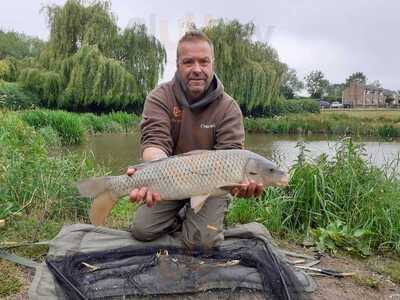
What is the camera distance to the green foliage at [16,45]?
35.7 metres

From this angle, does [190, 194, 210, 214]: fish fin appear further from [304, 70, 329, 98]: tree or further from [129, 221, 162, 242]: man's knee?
[304, 70, 329, 98]: tree

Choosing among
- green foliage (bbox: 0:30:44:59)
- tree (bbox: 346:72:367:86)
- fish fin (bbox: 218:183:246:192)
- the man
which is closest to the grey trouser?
the man

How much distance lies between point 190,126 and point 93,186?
2.08ft

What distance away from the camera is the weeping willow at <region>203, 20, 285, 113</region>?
53.3 feet

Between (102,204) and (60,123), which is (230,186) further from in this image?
(60,123)

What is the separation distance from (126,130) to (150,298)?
485 inches

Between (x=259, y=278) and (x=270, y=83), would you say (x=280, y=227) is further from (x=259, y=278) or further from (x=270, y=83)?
(x=270, y=83)

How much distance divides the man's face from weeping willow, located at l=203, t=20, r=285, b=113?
13982mm

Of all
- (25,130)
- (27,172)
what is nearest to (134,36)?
(25,130)

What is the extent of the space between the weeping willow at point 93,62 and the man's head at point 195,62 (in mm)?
12247

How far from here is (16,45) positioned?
3756 centimetres

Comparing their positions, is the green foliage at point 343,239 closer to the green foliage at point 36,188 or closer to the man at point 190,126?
the man at point 190,126

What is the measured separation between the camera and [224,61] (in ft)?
53.0

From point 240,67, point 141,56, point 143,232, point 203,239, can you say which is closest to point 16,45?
point 141,56
